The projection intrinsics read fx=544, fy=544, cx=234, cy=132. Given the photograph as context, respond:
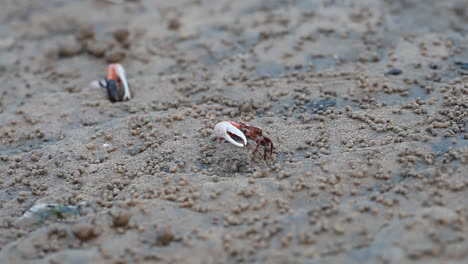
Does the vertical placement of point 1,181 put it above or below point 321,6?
below

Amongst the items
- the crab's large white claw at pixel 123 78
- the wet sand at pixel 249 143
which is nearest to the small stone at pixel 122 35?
the wet sand at pixel 249 143

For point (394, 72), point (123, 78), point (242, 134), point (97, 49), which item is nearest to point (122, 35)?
point (97, 49)

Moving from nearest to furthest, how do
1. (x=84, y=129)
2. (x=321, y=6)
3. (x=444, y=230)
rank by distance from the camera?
(x=444, y=230) < (x=84, y=129) < (x=321, y=6)

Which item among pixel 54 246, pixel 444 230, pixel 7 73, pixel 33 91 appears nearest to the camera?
pixel 444 230

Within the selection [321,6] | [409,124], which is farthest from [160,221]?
[321,6]

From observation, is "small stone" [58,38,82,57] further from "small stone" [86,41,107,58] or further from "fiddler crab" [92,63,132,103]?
"fiddler crab" [92,63,132,103]

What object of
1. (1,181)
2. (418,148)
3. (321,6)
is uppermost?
(321,6)

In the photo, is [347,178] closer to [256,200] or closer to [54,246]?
[256,200]

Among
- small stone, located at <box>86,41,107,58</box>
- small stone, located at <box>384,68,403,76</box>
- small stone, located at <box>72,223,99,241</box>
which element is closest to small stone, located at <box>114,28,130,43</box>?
small stone, located at <box>86,41,107,58</box>
